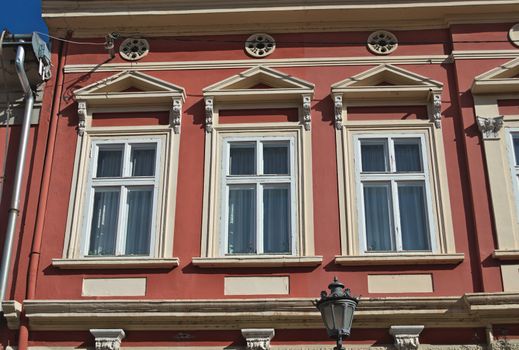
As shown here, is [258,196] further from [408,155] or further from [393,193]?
[408,155]

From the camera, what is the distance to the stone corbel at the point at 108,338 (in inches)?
391

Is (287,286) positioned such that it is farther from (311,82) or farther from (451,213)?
(311,82)

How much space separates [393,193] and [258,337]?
9.64 feet

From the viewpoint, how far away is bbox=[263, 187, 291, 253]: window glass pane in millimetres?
10727

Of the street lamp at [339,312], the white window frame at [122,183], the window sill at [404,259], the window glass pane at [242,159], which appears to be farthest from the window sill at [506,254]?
the white window frame at [122,183]

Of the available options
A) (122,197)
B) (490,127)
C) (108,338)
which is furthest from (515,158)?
(108,338)

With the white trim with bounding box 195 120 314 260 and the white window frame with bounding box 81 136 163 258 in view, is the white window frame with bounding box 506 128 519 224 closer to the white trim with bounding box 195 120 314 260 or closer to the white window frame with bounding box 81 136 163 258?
the white trim with bounding box 195 120 314 260

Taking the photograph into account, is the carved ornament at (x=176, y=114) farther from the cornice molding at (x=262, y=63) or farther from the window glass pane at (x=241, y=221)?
the window glass pane at (x=241, y=221)

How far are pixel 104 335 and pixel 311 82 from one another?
4.97 metres

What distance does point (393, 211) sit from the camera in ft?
35.6

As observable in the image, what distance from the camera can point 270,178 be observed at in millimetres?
11141

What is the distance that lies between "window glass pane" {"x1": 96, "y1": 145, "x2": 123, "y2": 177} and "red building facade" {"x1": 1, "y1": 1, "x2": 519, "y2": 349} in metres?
0.05

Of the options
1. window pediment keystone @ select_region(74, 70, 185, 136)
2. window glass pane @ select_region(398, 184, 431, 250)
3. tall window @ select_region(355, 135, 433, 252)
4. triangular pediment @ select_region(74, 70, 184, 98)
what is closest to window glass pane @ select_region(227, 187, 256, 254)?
window pediment keystone @ select_region(74, 70, 185, 136)

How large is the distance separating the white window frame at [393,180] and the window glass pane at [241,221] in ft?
5.11
